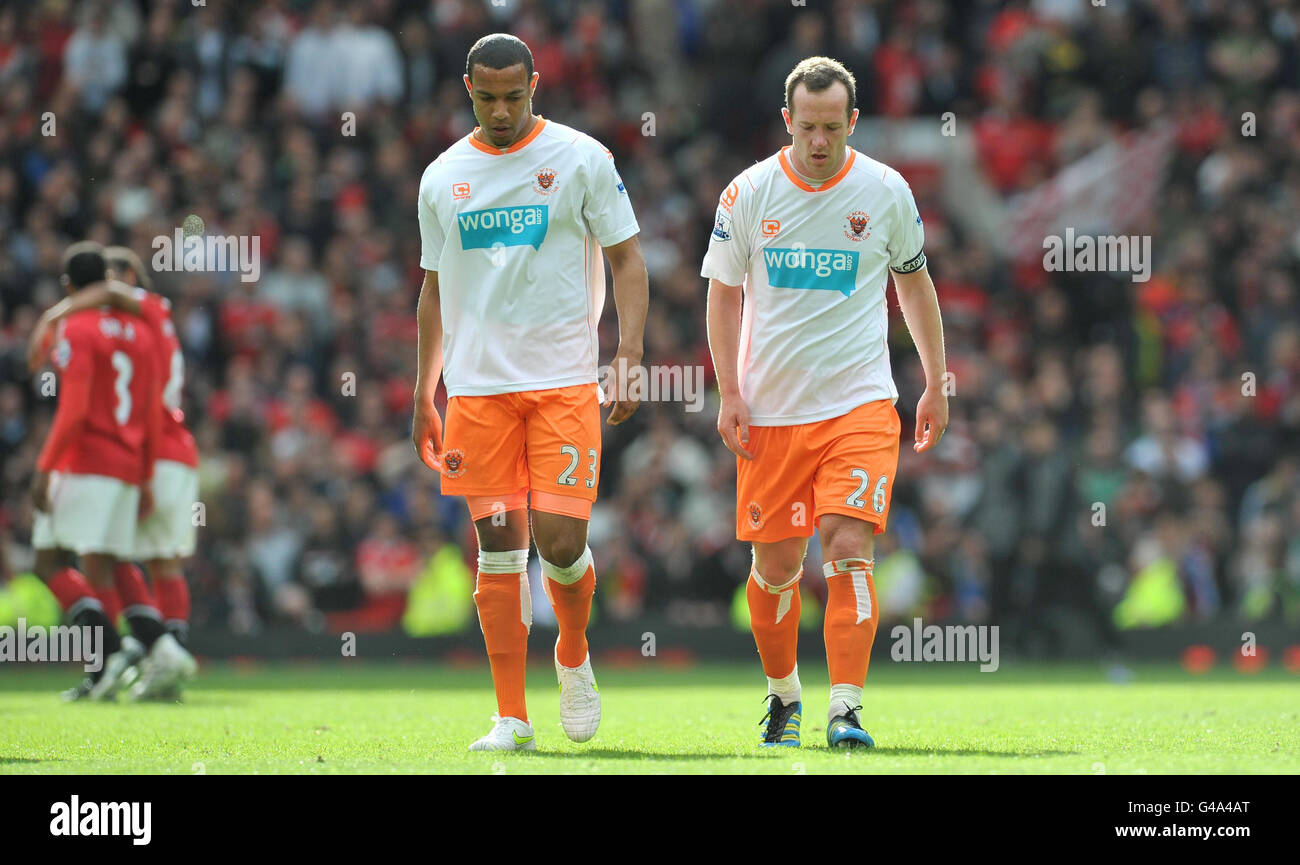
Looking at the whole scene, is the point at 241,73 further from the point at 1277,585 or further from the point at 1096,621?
the point at 1277,585

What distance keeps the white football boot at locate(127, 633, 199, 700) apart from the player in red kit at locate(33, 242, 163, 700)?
243 mm

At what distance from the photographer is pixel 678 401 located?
1698cm

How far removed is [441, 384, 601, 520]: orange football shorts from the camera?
705cm

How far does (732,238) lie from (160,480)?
5074mm

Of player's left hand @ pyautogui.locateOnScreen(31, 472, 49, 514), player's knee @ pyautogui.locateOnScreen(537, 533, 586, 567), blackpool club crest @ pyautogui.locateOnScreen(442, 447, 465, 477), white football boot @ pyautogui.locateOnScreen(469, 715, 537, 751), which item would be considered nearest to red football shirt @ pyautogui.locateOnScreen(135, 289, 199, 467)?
player's left hand @ pyautogui.locateOnScreen(31, 472, 49, 514)

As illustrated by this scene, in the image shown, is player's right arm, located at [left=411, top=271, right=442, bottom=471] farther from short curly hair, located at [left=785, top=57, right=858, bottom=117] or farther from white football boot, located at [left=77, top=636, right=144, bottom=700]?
white football boot, located at [left=77, top=636, right=144, bottom=700]

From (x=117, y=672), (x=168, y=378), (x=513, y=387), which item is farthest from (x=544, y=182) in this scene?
(x=117, y=672)

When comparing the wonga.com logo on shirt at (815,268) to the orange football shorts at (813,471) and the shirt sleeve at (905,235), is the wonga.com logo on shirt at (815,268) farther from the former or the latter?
the orange football shorts at (813,471)

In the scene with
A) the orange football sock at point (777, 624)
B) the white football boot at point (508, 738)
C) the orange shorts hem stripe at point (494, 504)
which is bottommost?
the white football boot at point (508, 738)

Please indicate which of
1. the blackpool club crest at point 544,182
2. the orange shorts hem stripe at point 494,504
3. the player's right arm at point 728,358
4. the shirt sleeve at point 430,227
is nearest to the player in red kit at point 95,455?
the shirt sleeve at point 430,227

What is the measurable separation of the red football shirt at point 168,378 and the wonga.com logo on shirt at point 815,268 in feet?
16.1

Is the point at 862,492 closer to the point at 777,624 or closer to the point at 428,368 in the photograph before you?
the point at 777,624

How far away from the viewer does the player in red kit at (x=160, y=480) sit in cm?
1075
